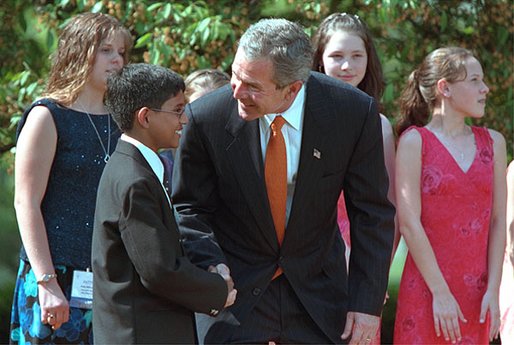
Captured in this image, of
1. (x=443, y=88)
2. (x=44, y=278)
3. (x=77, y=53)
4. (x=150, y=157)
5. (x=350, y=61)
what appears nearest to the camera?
(x=150, y=157)

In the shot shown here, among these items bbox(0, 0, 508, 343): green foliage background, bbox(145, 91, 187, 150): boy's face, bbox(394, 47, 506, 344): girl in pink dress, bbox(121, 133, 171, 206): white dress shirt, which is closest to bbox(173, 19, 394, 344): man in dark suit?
bbox(145, 91, 187, 150): boy's face

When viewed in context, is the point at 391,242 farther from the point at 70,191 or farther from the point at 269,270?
the point at 70,191

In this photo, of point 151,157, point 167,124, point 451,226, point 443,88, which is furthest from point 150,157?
point 443,88

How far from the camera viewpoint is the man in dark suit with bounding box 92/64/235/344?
11.9ft

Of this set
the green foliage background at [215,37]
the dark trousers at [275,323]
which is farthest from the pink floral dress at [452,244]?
the green foliage background at [215,37]

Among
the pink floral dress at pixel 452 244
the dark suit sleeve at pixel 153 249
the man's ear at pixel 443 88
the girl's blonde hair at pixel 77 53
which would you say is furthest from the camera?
the man's ear at pixel 443 88

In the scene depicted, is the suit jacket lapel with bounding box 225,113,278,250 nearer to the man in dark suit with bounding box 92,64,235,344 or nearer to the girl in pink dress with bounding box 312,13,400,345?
the man in dark suit with bounding box 92,64,235,344

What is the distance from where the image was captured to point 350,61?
17.6 ft

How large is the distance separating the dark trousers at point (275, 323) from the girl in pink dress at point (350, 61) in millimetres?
1293

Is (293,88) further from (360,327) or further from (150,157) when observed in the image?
(360,327)

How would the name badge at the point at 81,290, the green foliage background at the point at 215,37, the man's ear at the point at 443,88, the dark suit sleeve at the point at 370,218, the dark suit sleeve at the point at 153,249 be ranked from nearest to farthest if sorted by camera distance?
the dark suit sleeve at the point at 153,249 < the dark suit sleeve at the point at 370,218 < the name badge at the point at 81,290 < the man's ear at the point at 443,88 < the green foliage background at the point at 215,37

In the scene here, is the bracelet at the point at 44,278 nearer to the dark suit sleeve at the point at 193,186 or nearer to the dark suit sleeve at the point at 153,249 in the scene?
the dark suit sleeve at the point at 193,186

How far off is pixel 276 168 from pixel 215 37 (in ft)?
10.7

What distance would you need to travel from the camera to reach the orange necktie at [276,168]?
397 centimetres
